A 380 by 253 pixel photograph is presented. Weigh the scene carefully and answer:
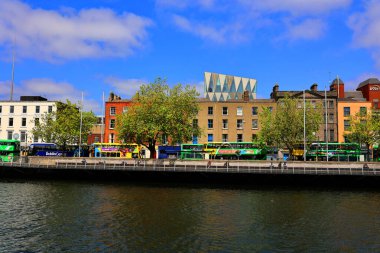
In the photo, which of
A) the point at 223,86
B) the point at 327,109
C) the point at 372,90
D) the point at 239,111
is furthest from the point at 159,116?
the point at 223,86

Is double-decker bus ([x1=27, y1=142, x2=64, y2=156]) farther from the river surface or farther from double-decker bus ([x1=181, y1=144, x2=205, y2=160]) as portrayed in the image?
the river surface

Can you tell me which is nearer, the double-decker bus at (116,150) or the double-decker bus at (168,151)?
the double-decker bus at (116,150)

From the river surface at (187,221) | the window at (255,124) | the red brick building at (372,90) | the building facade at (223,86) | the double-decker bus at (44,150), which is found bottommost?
the river surface at (187,221)

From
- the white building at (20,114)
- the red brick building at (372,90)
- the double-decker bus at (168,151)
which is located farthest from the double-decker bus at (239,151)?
the white building at (20,114)

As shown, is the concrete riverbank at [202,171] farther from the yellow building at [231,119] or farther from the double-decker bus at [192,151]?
the yellow building at [231,119]

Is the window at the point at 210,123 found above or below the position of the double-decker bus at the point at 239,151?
above

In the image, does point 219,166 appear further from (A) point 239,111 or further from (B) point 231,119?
(A) point 239,111

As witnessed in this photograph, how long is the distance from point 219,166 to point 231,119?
32.6 meters

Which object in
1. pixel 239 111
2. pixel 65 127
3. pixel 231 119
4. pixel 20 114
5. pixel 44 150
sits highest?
pixel 239 111

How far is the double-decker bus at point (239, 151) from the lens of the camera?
61.4 metres

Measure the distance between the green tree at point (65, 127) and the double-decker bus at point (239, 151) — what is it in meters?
28.6

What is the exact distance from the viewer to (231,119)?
7950cm

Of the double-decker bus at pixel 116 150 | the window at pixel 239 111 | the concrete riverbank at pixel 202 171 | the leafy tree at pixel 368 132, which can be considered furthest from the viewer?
the window at pixel 239 111

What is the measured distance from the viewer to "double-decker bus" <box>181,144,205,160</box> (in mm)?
63219
